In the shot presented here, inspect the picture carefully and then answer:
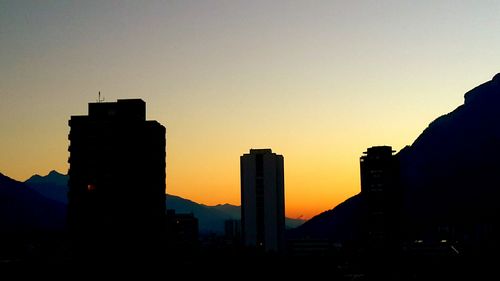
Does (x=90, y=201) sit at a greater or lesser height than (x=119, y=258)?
greater

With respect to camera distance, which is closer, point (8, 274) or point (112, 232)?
point (8, 274)

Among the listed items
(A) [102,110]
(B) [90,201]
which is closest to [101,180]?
(B) [90,201]

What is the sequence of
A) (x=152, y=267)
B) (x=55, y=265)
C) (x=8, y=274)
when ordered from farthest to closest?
(x=152, y=267) → (x=55, y=265) → (x=8, y=274)

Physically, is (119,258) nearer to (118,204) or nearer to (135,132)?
(118,204)

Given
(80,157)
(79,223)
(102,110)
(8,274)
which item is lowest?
(8,274)

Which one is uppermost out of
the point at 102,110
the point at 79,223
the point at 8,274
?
the point at 102,110

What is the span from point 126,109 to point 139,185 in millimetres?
21752

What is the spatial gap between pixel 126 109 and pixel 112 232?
33714 mm

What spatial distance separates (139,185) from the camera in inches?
7869

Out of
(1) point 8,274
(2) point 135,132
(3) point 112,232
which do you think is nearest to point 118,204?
(3) point 112,232

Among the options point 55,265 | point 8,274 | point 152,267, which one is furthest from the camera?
point 152,267

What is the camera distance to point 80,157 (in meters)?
189

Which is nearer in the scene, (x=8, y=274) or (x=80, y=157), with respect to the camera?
(x=8, y=274)

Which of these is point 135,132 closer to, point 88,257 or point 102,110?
point 102,110
